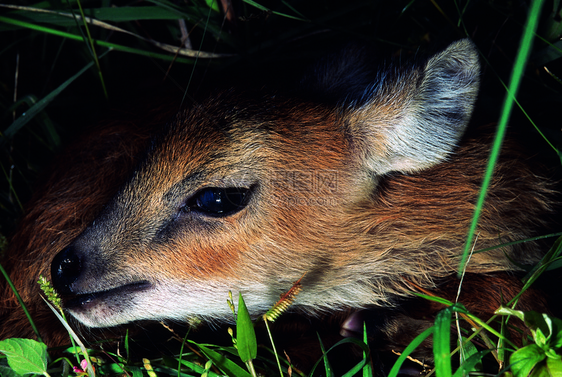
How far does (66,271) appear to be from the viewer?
2.64 m

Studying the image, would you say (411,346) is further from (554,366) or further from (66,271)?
(66,271)

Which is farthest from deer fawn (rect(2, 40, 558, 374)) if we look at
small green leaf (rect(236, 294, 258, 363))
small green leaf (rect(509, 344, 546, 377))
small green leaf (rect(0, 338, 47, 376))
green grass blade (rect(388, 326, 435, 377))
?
small green leaf (rect(509, 344, 546, 377))

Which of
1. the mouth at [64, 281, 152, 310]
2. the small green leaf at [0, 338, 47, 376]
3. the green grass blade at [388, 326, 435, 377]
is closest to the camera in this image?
the green grass blade at [388, 326, 435, 377]

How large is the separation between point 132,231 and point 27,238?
3.62ft

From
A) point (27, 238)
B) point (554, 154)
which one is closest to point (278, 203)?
point (27, 238)

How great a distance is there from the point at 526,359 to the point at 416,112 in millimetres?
1337

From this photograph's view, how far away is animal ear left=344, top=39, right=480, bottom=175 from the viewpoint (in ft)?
8.05

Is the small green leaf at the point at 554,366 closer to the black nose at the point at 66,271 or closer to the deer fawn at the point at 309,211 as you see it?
the deer fawn at the point at 309,211

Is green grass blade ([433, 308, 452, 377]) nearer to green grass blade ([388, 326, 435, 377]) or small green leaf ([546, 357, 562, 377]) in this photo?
green grass blade ([388, 326, 435, 377])

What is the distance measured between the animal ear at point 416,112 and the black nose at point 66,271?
5.71ft

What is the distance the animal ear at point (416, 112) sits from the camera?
2.45m

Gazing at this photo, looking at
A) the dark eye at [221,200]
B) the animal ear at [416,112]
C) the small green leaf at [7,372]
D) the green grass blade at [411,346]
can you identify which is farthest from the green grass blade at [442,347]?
the small green leaf at [7,372]

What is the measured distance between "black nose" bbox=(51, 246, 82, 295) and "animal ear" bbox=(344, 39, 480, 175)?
174 cm

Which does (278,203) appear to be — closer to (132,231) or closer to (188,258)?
(188,258)
